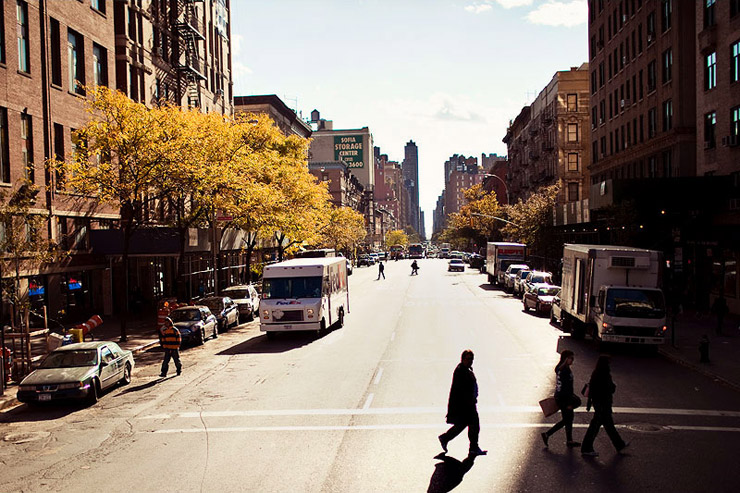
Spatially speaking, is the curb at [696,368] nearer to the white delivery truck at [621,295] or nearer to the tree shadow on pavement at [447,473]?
the white delivery truck at [621,295]

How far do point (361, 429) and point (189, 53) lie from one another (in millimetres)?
43289

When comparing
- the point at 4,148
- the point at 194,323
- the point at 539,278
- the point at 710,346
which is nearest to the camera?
the point at 710,346

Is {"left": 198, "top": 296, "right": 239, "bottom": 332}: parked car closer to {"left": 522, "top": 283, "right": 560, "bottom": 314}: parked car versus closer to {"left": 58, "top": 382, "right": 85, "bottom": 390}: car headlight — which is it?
{"left": 58, "top": 382, "right": 85, "bottom": 390}: car headlight

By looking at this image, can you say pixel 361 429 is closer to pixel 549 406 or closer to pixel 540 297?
pixel 549 406

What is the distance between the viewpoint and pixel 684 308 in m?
37.9

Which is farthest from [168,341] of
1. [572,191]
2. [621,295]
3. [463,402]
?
[572,191]

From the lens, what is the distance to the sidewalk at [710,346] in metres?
19.1

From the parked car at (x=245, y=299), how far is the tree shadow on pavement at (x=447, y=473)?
2639 centimetres

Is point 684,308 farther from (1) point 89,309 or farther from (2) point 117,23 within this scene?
(2) point 117,23

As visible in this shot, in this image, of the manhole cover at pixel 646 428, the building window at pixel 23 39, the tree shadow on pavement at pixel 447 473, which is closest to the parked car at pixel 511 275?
the building window at pixel 23 39

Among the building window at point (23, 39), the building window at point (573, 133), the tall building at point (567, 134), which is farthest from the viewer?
the building window at point (573, 133)

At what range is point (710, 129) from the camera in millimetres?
36688

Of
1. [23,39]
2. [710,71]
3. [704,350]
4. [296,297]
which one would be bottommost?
[704,350]

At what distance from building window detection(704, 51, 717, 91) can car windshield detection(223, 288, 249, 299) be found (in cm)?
2772
